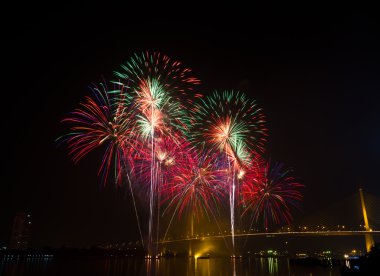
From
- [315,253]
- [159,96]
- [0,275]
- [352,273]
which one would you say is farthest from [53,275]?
[315,253]

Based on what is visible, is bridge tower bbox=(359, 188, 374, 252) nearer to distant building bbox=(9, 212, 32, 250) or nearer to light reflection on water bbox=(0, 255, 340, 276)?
light reflection on water bbox=(0, 255, 340, 276)

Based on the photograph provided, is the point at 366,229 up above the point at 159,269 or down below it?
above

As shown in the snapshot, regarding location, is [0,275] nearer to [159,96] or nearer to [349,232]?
[159,96]

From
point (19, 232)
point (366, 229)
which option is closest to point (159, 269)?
point (366, 229)

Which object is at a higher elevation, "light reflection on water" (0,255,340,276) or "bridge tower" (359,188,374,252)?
"bridge tower" (359,188,374,252)

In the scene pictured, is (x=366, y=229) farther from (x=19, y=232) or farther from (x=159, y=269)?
(x=19, y=232)

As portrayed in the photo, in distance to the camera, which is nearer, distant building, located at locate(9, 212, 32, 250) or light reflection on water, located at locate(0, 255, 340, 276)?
light reflection on water, located at locate(0, 255, 340, 276)

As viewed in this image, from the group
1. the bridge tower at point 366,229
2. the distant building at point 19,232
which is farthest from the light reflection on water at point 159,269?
the distant building at point 19,232

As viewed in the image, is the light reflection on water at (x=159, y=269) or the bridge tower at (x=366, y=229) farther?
the bridge tower at (x=366, y=229)

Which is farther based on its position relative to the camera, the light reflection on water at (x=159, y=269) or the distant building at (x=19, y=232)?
the distant building at (x=19, y=232)

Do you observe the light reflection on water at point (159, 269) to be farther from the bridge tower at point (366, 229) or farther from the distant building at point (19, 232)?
the distant building at point (19, 232)

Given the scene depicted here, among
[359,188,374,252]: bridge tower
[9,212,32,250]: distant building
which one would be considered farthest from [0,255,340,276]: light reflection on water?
[9,212,32,250]: distant building

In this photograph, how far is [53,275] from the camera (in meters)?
49.3

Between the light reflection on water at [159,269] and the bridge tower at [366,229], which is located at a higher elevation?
the bridge tower at [366,229]
